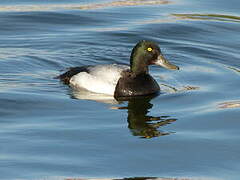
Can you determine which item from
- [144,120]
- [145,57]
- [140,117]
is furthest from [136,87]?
[144,120]

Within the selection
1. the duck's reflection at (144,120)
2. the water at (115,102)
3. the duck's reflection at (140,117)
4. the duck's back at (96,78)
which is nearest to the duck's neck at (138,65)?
the duck's back at (96,78)

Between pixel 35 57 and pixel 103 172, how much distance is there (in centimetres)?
664

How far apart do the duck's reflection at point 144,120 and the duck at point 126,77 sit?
45cm

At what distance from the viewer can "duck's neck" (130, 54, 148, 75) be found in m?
14.5

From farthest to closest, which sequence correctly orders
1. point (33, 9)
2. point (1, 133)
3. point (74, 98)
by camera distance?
point (33, 9)
point (74, 98)
point (1, 133)

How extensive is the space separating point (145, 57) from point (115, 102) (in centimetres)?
122

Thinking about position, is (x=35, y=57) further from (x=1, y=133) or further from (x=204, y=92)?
(x=1, y=133)

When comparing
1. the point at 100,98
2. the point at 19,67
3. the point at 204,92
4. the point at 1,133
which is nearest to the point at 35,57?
the point at 19,67

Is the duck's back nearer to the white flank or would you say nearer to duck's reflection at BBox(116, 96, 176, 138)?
the white flank

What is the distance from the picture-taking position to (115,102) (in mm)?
13719

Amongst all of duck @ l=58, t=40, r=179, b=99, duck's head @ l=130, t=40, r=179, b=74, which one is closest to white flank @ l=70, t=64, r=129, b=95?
duck @ l=58, t=40, r=179, b=99

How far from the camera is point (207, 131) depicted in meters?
11.6

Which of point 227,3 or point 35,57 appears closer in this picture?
point 35,57

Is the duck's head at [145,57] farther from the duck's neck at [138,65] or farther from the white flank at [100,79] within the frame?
the white flank at [100,79]
